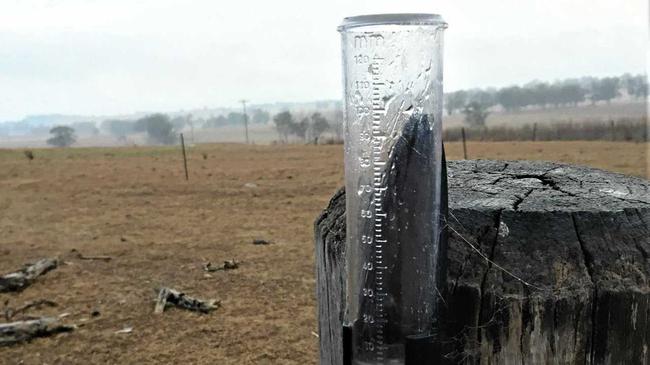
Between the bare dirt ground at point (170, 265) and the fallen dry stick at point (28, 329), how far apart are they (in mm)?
114

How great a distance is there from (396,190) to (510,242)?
33 centimetres

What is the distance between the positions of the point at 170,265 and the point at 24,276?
5.50 ft

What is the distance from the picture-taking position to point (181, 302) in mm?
6473

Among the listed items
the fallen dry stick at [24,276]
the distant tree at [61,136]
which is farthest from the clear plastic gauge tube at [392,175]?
the distant tree at [61,136]

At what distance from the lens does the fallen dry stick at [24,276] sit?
7.17m

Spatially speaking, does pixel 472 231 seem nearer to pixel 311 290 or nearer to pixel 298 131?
pixel 311 290

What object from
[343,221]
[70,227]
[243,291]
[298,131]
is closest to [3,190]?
[70,227]

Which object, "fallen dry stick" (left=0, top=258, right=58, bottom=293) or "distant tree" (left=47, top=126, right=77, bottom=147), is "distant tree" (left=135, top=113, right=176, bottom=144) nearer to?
"distant tree" (left=47, top=126, right=77, bottom=147)

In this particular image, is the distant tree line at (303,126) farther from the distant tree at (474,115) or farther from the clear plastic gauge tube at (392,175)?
the clear plastic gauge tube at (392,175)

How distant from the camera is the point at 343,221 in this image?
128cm

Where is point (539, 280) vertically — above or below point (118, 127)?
above

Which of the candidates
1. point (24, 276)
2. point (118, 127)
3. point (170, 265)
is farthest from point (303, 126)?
point (118, 127)

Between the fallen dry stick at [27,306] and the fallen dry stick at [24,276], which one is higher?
the fallen dry stick at [24,276]

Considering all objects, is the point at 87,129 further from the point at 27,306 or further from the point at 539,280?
the point at 539,280
